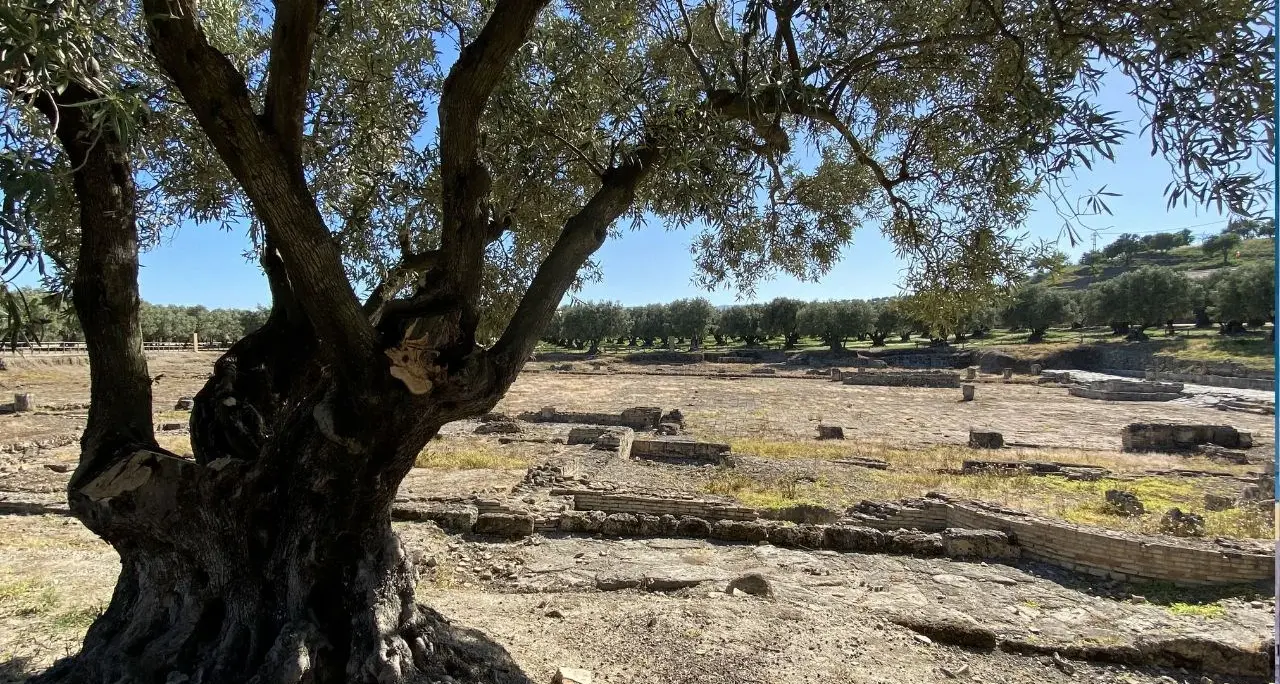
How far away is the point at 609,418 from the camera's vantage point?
25672mm

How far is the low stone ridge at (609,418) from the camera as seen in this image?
25.1 meters

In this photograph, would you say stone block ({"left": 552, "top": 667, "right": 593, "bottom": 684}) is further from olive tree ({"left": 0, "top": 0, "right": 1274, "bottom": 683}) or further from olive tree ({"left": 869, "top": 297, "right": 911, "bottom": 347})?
olive tree ({"left": 869, "top": 297, "right": 911, "bottom": 347})

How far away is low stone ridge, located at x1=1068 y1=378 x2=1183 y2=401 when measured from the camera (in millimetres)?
34750

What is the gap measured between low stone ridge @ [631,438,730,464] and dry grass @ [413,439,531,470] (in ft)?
12.0

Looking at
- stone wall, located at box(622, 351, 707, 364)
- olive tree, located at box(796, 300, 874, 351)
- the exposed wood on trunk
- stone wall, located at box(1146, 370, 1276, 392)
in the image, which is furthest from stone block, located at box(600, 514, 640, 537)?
olive tree, located at box(796, 300, 874, 351)

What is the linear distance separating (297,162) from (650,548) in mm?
7453

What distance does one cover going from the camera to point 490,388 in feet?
12.2

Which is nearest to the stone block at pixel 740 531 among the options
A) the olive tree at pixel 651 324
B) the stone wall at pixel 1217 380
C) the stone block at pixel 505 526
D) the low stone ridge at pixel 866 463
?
the stone block at pixel 505 526

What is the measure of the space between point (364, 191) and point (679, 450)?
45.9 ft

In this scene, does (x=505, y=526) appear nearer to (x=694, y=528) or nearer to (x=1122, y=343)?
(x=694, y=528)

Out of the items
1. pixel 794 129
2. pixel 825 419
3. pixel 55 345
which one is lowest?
pixel 825 419

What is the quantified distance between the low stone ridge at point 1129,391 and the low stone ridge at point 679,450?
30649mm

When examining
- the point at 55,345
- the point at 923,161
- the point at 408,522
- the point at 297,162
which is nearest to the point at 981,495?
the point at 923,161

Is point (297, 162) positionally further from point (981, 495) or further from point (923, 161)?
point (981, 495)
